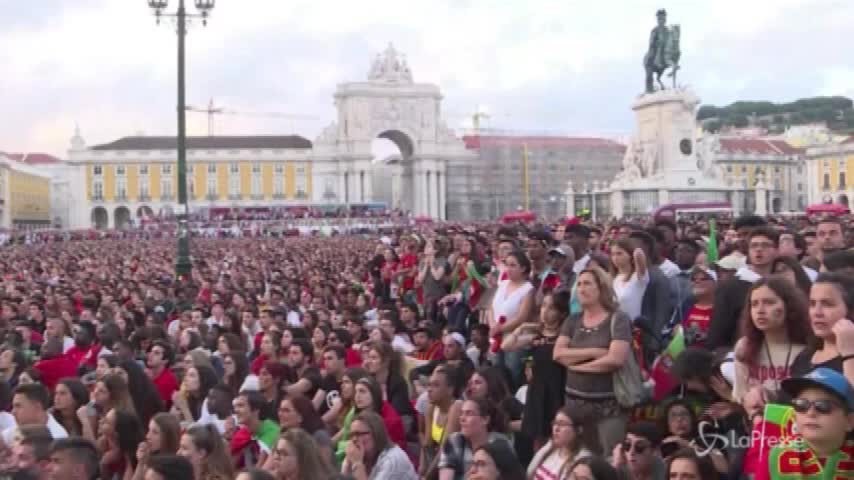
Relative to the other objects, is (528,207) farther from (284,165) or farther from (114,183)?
(114,183)

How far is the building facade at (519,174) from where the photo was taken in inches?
3605

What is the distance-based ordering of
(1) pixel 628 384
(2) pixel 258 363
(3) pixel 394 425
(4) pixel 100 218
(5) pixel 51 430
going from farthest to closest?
(4) pixel 100 218
(2) pixel 258 363
(3) pixel 394 425
(5) pixel 51 430
(1) pixel 628 384

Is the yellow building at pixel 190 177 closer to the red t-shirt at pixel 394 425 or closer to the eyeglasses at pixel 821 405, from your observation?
the red t-shirt at pixel 394 425

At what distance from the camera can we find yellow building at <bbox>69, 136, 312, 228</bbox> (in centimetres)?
9700

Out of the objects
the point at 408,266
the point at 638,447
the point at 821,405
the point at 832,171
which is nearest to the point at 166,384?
the point at 638,447

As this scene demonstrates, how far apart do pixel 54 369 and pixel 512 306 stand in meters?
3.65

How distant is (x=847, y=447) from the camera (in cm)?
374

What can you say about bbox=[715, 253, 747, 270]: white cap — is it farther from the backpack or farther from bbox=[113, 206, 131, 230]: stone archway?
bbox=[113, 206, 131, 230]: stone archway

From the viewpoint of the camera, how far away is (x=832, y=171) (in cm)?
8450

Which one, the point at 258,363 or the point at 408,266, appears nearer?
the point at 258,363

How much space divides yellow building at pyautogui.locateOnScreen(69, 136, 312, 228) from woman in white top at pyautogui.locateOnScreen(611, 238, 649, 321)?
89644 mm

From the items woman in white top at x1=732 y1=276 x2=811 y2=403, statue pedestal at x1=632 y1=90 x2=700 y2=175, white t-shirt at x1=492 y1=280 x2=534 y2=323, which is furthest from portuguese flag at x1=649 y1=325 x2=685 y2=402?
statue pedestal at x1=632 y1=90 x2=700 y2=175

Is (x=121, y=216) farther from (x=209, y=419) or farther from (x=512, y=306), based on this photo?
(x=209, y=419)

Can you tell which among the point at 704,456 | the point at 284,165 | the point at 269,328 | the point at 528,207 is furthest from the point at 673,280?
the point at 284,165
